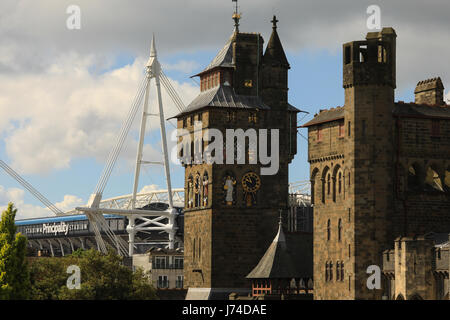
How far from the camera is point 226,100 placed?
5659 inches

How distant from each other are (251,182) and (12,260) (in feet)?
139

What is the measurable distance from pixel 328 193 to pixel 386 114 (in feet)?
34.9

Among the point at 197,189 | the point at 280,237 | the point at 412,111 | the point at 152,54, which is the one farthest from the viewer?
the point at 152,54

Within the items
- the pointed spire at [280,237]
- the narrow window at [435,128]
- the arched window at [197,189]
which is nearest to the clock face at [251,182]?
the arched window at [197,189]

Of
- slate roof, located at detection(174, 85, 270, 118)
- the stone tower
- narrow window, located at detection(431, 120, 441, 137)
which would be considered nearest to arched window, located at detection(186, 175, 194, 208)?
slate roof, located at detection(174, 85, 270, 118)

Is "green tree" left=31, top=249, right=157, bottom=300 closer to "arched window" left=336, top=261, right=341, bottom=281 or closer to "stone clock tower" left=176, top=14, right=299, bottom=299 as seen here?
"stone clock tower" left=176, top=14, right=299, bottom=299

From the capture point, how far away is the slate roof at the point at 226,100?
469ft

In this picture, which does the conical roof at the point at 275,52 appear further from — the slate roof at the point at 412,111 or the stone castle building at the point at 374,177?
the slate roof at the point at 412,111

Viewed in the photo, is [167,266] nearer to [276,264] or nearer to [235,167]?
[235,167]

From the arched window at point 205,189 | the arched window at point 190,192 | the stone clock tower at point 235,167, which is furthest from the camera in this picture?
the arched window at point 190,192

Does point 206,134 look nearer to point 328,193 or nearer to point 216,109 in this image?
point 216,109

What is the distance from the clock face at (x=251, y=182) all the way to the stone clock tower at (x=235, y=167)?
0.12m

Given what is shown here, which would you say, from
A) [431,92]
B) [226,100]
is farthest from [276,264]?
[431,92]
